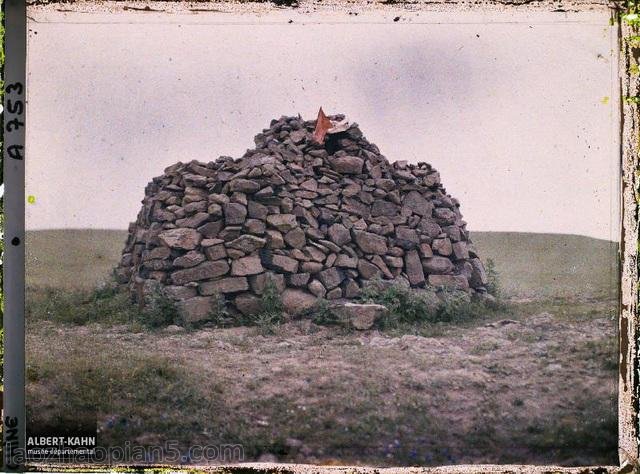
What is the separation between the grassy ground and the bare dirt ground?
10 mm

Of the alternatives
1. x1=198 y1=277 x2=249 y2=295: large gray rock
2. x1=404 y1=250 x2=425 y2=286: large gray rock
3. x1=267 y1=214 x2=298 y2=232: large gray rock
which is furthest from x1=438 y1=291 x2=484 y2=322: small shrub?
x1=198 y1=277 x2=249 y2=295: large gray rock

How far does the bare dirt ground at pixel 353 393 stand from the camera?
3799 millimetres

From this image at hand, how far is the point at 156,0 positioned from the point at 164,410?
3298 mm

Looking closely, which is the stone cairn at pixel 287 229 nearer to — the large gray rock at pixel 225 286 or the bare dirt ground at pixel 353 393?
the large gray rock at pixel 225 286

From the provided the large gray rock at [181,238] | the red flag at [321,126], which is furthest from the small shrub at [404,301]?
the large gray rock at [181,238]

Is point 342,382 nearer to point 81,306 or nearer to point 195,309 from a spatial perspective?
point 195,309

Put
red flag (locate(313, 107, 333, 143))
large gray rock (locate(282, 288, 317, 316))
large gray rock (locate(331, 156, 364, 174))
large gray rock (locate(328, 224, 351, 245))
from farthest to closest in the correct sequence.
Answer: large gray rock (locate(331, 156, 364, 174)) < large gray rock (locate(328, 224, 351, 245)) < large gray rock (locate(282, 288, 317, 316)) < red flag (locate(313, 107, 333, 143))

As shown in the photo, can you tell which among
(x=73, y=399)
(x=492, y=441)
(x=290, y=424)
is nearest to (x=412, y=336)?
(x=492, y=441)

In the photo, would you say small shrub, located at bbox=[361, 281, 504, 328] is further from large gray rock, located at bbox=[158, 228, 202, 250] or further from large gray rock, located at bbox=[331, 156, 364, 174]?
large gray rock, located at bbox=[158, 228, 202, 250]

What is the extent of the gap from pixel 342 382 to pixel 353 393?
0.13 m

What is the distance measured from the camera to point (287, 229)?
16.2ft

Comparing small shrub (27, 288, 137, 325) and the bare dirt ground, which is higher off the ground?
small shrub (27, 288, 137, 325)

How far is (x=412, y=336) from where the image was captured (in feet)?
14.8

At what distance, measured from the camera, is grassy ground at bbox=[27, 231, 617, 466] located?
3809mm
